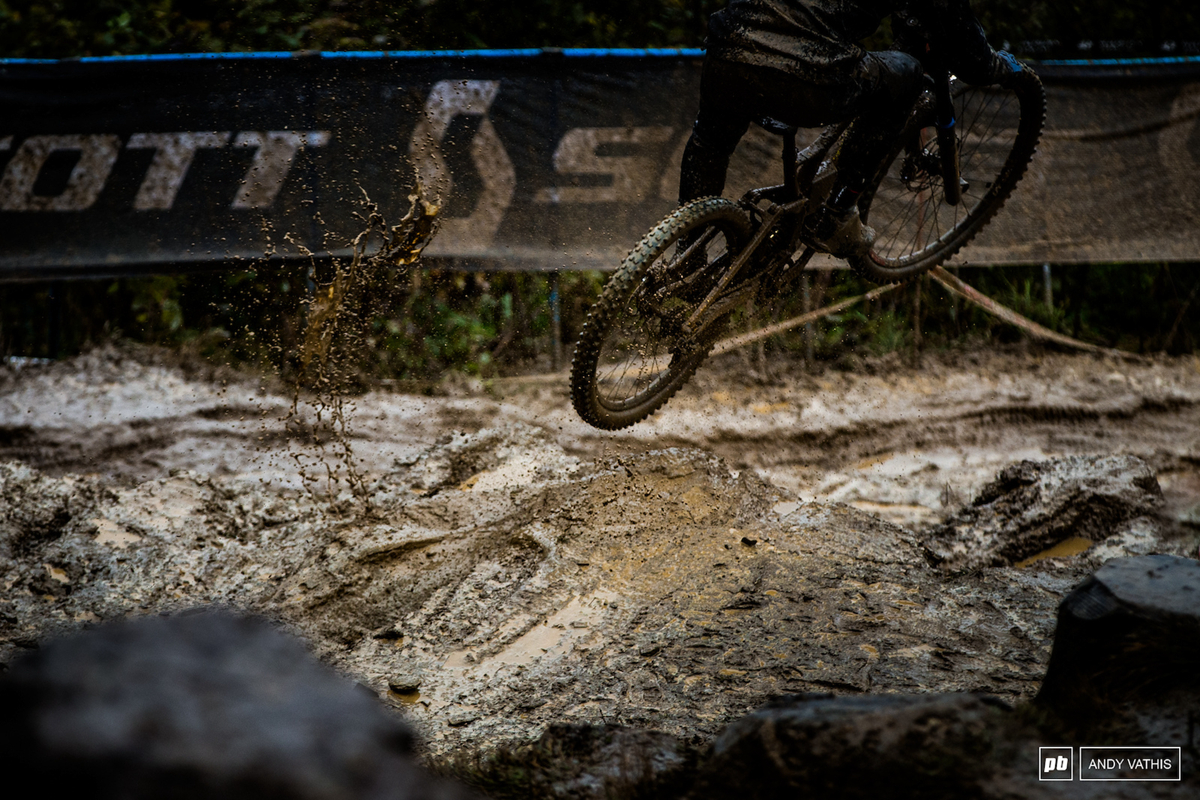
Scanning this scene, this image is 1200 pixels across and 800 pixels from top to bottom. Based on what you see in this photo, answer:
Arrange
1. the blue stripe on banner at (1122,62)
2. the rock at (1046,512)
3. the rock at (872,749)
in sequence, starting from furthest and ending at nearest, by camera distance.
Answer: the blue stripe on banner at (1122,62) → the rock at (1046,512) → the rock at (872,749)

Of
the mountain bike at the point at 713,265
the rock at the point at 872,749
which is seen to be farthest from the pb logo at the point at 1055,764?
the mountain bike at the point at 713,265

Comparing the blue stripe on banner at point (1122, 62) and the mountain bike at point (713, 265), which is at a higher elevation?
the blue stripe on banner at point (1122, 62)

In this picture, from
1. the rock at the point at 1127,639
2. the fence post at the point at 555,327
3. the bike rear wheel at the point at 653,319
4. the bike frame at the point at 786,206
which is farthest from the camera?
the fence post at the point at 555,327

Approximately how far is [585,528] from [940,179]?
8.45 ft

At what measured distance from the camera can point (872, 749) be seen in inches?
54.2

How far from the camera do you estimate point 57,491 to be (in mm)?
3803

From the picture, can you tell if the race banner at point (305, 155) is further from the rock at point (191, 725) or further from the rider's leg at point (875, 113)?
the rock at point (191, 725)

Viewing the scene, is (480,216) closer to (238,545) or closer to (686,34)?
(238,545)

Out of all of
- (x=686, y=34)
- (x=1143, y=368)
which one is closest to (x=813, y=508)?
(x=1143, y=368)

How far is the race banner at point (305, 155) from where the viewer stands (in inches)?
189

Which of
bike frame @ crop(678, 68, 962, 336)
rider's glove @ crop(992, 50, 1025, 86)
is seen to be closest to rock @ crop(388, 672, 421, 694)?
bike frame @ crop(678, 68, 962, 336)

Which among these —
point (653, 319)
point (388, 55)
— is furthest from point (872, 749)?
point (388, 55)

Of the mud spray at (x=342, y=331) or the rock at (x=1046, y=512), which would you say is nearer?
the rock at (x=1046, y=512)

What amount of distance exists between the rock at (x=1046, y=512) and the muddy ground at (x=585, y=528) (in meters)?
0.08
